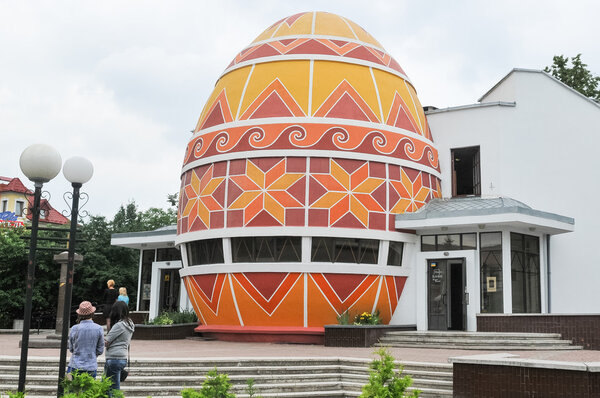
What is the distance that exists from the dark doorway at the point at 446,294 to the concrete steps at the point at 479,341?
1.51 meters

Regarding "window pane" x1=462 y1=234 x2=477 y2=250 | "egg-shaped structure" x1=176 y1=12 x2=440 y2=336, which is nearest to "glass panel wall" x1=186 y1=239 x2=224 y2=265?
"egg-shaped structure" x1=176 y1=12 x2=440 y2=336

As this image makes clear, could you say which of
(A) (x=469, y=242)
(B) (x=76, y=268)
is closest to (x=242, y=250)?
(A) (x=469, y=242)

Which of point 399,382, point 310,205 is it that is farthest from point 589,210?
point 399,382

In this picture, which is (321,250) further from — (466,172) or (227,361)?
(227,361)

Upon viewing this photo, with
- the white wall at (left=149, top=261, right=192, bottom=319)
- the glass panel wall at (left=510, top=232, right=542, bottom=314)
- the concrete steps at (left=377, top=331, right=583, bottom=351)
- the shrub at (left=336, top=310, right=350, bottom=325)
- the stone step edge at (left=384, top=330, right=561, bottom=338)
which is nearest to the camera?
the concrete steps at (left=377, top=331, right=583, bottom=351)

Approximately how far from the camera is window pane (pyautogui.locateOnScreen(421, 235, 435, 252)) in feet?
69.7

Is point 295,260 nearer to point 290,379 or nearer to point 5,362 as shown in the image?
point 290,379

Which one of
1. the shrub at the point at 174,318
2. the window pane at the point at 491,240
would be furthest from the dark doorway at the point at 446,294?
the shrub at the point at 174,318

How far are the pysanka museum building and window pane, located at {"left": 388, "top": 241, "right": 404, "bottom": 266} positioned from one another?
58 millimetres

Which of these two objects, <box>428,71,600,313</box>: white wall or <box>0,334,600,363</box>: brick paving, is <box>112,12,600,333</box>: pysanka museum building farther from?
<box>0,334,600,363</box>: brick paving

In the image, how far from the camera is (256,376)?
1247cm

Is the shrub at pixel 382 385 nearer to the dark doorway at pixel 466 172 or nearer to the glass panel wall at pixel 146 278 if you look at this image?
the dark doorway at pixel 466 172

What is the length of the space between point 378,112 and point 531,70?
6.15 m

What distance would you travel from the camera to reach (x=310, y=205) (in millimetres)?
19875
